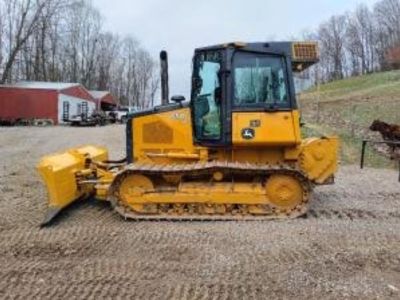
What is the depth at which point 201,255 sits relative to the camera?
6797mm

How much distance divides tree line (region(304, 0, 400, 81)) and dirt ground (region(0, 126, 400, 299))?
2920 inches

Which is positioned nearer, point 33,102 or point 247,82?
point 247,82

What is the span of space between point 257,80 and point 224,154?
4.00ft

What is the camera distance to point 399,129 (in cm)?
2050

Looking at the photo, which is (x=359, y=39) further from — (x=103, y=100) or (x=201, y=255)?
(x=201, y=255)

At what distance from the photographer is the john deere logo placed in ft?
29.4

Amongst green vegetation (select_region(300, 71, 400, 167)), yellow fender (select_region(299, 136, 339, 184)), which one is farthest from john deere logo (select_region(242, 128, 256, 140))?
green vegetation (select_region(300, 71, 400, 167))

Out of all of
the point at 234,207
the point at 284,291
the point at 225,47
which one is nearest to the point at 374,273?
the point at 284,291

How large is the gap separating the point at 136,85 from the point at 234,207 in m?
101

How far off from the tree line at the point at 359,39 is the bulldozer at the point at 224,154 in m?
73.3

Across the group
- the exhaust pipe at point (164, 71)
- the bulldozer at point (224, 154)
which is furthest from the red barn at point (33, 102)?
the bulldozer at point (224, 154)

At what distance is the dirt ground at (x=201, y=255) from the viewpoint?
565cm

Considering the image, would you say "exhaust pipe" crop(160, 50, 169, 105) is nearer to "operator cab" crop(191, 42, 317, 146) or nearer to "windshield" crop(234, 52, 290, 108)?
"operator cab" crop(191, 42, 317, 146)

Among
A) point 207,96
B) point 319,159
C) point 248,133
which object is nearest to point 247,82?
point 207,96
